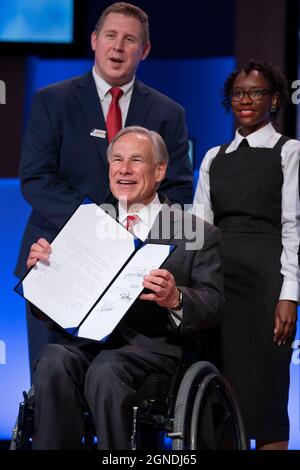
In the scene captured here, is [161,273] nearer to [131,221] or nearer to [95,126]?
→ [131,221]

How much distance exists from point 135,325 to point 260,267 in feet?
2.03

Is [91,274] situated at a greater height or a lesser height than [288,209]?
lesser

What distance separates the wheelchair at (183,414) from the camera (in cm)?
258

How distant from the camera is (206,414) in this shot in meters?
2.79

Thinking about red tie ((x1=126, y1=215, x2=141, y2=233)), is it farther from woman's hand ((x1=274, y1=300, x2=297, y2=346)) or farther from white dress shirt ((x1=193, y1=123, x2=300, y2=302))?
woman's hand ((x1=274, y1=300, x2=297, y2=346))

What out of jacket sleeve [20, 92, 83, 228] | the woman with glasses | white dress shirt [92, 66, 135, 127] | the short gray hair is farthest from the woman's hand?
white dress shirt [92, 66, 135, 127]

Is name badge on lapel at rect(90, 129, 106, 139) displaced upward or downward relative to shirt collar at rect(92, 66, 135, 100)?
downward

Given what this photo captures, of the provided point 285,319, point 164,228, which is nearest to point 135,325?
point 164,228

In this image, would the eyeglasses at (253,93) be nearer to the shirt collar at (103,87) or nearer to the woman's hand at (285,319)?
the shirt collar at (103,87)

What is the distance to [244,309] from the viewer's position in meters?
3.29

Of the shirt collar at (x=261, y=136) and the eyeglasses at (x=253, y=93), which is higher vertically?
the eyeglasses at (x=253, y=93)

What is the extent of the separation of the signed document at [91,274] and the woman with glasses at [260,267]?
63 centimetres

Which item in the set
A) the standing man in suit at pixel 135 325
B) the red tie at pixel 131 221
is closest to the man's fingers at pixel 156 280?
the standing man in suit at pixel 135 325

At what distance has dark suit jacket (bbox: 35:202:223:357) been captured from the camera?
2.80 m
